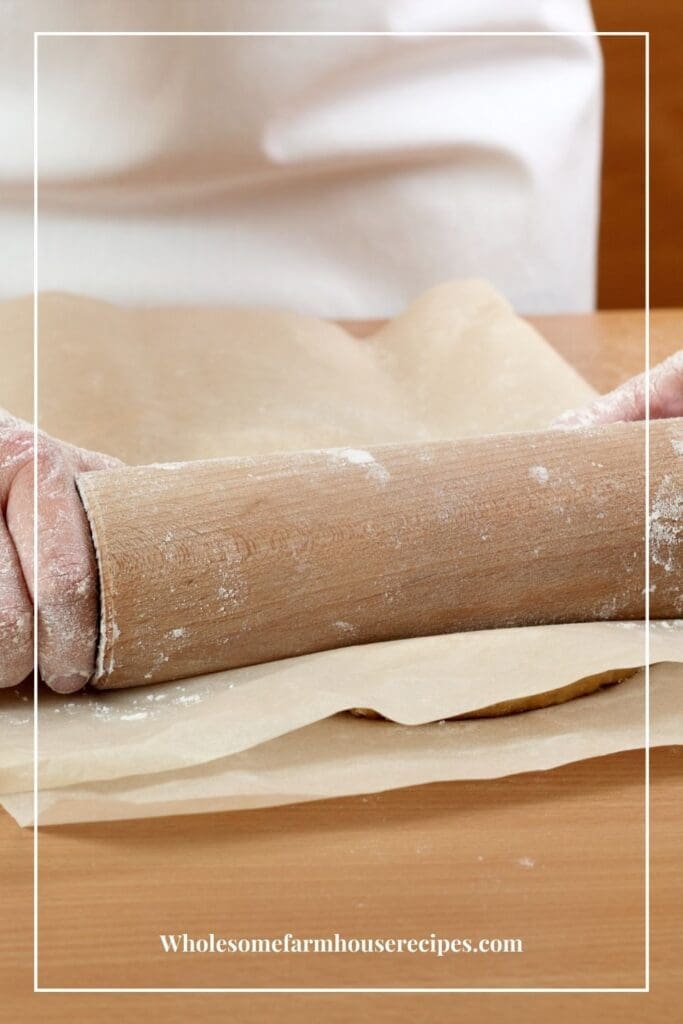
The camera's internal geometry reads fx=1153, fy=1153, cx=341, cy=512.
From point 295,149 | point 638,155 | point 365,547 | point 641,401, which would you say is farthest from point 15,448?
point 638,155

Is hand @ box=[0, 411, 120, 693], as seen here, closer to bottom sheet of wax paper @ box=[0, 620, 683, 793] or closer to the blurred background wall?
bottom sheet of wax paper @ box=[0, 620, 683, 793]

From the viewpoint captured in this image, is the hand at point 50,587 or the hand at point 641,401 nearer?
the hand at point 50,587

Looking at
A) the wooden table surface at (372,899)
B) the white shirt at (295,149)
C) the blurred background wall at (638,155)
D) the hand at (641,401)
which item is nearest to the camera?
the wooden table surface at (372,899)

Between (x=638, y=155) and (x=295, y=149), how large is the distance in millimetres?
1352

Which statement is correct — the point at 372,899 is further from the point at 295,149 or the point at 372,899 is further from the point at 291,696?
the point at 295,149

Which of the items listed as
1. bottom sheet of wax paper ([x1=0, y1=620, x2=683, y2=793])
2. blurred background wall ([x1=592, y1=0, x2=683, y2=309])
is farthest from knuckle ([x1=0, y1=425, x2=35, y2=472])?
blurred background wall ([x1=592, y1=0, x2=683, y2=309])

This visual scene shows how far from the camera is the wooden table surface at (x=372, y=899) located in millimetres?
543

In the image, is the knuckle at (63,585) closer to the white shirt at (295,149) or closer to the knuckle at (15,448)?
the knuckle at (15,448)

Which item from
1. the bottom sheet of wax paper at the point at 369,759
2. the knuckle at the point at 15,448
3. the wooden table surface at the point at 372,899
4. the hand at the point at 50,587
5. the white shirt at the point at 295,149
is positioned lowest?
the wooden table surface at the point at 372,899

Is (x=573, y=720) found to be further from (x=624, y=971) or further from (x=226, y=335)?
(x=226, y=335)

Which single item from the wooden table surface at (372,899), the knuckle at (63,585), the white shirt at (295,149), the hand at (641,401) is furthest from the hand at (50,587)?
the white shirt at (295,149)

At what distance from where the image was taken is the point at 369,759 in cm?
62

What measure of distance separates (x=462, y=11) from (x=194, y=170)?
381 millimetres

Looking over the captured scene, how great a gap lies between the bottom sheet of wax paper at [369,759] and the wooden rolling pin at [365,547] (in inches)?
3.0
